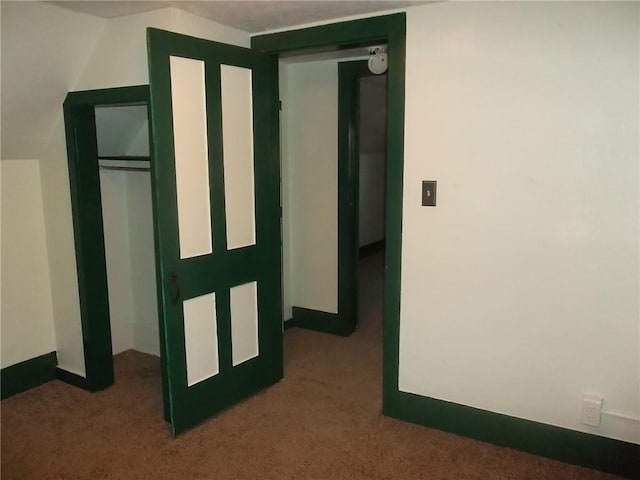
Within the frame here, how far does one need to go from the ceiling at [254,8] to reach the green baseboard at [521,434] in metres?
2.02

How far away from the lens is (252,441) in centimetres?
261

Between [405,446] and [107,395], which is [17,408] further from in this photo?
[405,446]

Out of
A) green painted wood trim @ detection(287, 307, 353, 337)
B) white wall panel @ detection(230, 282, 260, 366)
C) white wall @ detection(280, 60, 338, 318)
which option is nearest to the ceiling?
white wall @ detection(280, 60, 338, 318)

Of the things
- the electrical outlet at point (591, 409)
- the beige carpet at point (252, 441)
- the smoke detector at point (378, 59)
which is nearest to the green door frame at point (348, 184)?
the smoke detector at point (378, 59)

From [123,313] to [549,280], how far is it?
2820 millimetres

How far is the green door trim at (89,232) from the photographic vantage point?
9.52ft

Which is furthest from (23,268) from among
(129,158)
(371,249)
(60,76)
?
(371,249)

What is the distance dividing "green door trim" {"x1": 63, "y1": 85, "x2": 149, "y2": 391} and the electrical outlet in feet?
8.80

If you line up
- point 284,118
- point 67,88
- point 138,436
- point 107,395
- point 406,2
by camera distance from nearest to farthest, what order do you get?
point 406,2, point 138,436, point 67,88, point 107,395, point 284,118

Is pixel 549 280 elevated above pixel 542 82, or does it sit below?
below

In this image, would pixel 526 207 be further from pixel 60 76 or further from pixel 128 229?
pixel 128 229

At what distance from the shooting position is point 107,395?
3109 mm

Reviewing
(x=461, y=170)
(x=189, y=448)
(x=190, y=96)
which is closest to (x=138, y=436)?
(x=189, y=448)

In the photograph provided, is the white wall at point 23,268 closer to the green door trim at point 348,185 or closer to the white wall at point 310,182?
the white wall at point 310,182
